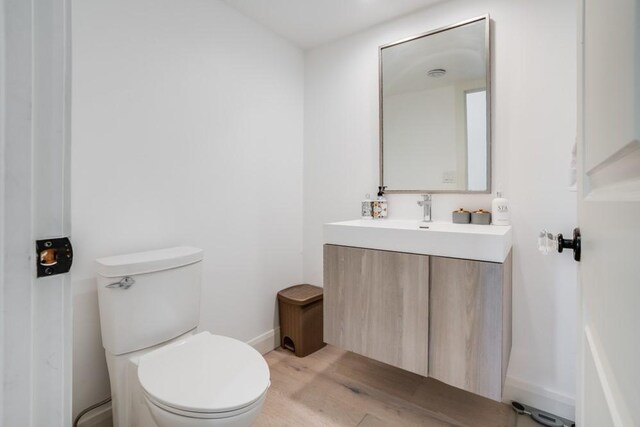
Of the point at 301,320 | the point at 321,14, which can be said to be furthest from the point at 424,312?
the point at 321,14

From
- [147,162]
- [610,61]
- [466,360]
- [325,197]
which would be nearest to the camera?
[610,61]

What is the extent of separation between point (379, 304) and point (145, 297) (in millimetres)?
1101

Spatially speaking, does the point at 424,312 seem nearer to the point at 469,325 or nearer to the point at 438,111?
the point at 469,325

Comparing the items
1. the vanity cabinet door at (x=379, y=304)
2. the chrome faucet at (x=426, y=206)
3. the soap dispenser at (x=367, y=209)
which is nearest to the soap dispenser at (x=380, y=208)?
the soap dispenser at (x=367, y=209)

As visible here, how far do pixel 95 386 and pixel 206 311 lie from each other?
1.94 ft

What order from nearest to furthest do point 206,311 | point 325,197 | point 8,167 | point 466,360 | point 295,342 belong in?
1. point 8,167
2. point 466,360
3. point 206,311
4. point 295,342
5. point 325,197

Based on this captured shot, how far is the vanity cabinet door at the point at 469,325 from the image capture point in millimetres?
1299

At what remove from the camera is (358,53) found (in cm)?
221

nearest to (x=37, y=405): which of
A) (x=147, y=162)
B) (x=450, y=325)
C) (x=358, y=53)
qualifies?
(x=147, y=162)

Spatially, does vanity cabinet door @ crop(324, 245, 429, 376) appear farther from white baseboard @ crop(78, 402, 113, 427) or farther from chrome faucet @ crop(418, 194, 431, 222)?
white baseboard @ crop(78, 402, 113, 427)

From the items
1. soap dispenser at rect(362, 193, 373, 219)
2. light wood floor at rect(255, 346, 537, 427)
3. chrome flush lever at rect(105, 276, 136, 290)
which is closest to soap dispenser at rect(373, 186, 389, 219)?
soap dispenser at rect(362, 193, 373, 219)

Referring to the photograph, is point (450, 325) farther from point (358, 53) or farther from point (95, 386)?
point (358, 53)

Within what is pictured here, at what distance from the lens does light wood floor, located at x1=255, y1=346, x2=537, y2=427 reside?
153cm

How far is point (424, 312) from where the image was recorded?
146cm
